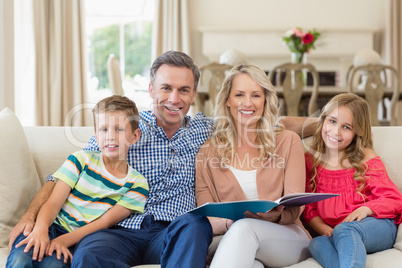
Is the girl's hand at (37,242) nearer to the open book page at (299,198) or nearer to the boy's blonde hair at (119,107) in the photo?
the boy's blonde hair at (119,107)

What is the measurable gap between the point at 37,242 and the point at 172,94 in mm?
739

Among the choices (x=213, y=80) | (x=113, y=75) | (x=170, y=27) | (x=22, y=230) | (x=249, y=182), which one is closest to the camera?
(x=22, y=230)

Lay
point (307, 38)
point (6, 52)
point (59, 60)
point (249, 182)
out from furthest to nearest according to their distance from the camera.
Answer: point (59, 60) → point (307, 38) → point (6, 52) → point (249, 182)

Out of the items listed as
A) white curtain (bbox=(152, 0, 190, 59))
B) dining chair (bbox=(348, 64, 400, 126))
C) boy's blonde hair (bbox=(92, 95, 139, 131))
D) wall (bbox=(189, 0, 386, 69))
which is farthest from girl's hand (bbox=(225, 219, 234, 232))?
wall (bbox=(189, 0, 386, 69))

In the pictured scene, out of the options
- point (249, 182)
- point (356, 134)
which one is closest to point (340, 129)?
point (356, 134)

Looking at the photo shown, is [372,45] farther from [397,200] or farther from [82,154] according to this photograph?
[82,154]

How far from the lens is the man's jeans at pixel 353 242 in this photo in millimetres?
1461

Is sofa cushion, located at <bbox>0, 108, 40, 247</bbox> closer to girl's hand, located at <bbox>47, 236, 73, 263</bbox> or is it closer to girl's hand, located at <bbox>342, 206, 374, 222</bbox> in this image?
girl's hand, located at <bbox>47, 236, 73, 263</bbox>

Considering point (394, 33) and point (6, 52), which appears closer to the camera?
point (6, 52)

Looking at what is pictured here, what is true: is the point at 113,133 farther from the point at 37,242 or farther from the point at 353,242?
the point at 353,242

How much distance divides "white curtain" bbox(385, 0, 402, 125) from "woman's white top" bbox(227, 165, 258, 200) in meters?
4.98

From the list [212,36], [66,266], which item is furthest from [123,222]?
[212,36]

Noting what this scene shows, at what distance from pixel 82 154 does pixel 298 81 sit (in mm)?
2585

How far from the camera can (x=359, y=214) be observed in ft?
5.51
